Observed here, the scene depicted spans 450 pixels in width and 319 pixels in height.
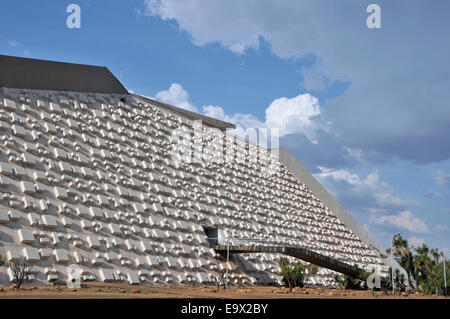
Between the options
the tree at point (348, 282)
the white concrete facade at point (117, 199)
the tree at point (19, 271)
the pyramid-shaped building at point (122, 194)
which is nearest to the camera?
the tree at point (19, 271)

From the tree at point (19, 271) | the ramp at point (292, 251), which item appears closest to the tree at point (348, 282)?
the ramp at point (292, 251)

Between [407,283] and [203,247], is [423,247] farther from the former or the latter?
[203,247]

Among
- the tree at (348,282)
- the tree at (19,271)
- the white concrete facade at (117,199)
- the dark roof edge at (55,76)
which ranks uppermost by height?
the dark roof edge at (55,76)

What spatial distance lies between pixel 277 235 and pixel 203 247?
5595 mm

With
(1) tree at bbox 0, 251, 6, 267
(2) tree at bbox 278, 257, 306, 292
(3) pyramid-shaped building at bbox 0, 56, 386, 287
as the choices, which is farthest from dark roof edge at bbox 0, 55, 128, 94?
(2) tree at bbox 278, 257, 306, 292

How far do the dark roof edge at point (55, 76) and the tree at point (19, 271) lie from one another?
6453 mm

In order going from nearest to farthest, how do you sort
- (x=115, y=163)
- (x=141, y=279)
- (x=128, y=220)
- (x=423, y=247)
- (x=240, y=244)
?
(x=141, y=279), (x=128, y=220), (x=115, y=163), (x=240, y=244), (x=423, y=247)

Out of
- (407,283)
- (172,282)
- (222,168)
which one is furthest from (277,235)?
(407,283)

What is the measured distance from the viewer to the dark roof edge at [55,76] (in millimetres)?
16188

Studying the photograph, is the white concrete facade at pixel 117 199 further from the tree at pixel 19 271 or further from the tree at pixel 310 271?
the tree at pixel 310 271

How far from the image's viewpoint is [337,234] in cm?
2808

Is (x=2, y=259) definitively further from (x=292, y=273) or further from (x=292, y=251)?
(x=292, y=273)

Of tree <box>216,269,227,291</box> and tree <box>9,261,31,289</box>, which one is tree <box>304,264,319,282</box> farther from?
tree <box>9,261,31,289</box>

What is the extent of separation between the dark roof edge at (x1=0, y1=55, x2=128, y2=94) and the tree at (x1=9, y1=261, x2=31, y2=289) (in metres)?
6.45
